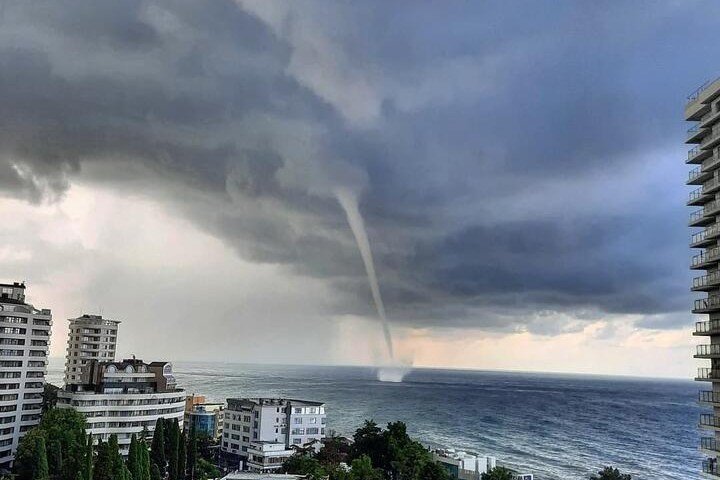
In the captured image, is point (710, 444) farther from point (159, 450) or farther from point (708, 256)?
point (159, 450)

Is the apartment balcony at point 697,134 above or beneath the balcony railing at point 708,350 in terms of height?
above

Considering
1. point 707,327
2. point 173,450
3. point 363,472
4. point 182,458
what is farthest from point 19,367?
point 707,327

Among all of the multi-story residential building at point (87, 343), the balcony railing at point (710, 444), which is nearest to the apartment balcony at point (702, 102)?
the balcony railing at point (710, 444)

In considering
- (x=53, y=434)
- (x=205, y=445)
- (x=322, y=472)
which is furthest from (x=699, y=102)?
(x=205, y=445)

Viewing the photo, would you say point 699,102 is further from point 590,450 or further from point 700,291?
point 590,450

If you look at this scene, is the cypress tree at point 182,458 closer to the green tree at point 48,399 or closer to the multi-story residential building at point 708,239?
the green tree at point 48,399

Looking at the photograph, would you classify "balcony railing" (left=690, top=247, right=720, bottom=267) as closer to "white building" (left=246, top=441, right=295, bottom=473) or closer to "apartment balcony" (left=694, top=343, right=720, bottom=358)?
"apartment balcony" (left=694, top=343, right=720, bottom=358)
